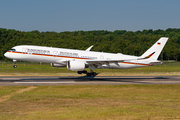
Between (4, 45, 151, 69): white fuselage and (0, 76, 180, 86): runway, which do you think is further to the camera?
(4, 45, 151, 69): white fuselage

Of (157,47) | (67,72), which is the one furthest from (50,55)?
(157,47)

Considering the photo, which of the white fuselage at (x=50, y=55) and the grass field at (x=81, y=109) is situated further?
the white fuselage at (x=50, y=55)

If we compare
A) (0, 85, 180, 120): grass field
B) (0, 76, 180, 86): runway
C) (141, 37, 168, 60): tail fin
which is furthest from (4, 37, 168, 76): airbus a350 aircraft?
(0, 85, 180, 120): grass field

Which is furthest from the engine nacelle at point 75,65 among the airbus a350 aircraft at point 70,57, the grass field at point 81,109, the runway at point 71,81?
the grass field at point 81,109

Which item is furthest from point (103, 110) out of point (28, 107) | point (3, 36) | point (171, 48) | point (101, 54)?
point (3, 36)

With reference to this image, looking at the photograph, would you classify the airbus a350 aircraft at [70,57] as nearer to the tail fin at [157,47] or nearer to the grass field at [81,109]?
the tail fin at [157,47]

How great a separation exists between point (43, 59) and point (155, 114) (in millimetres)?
25623

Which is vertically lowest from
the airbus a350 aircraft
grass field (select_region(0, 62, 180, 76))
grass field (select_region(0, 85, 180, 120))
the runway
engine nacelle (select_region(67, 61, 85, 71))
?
grass field (select_region(0, 85, 180, 120))

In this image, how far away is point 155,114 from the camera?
1427 centimetres

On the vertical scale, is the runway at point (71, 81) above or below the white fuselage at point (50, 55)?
below

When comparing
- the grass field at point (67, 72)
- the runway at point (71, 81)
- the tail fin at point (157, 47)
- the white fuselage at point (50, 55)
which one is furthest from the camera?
the grass field at point (67, 72)

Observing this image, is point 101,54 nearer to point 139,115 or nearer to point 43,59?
point 43,59

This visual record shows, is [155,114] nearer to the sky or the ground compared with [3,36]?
nearer to the ground

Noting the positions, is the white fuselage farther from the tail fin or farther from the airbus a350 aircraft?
the tail fin
